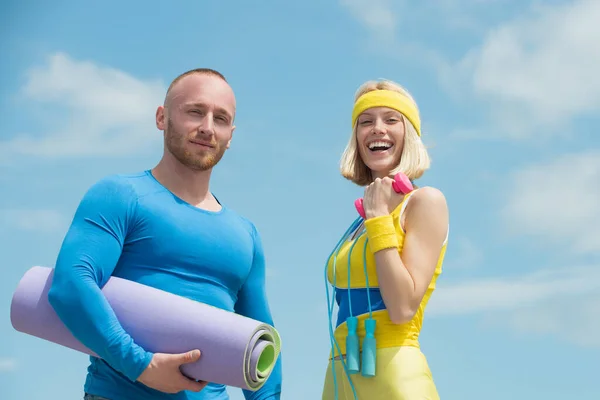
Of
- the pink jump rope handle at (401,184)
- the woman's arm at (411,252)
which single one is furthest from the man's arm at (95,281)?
the pink jump rope handle at (401,184)

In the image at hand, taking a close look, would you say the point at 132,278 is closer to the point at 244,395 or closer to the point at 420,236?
the point at 244,395

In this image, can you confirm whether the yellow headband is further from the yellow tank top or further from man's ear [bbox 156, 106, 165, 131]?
man's ear [bbox 156, 106, 165, 131]

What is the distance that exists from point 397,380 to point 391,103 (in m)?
1.88

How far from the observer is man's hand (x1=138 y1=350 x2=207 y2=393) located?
4.02m

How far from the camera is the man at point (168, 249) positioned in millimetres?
4031

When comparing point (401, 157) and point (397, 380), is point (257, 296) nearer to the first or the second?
point (397, 380)

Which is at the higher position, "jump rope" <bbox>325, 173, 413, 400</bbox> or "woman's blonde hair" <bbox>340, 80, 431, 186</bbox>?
"woman's blonde hair" <bbox>340, 80, 431, 186</bbox>

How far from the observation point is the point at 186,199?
4707mm

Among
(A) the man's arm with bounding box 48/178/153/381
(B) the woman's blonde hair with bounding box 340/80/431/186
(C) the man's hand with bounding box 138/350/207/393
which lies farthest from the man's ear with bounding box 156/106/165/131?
(C) the man's hand with bounding box 138/350/207/393

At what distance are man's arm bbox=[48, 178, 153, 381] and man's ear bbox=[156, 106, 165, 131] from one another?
70cm

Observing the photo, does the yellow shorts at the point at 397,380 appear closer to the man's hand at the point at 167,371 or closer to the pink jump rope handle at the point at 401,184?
the pink jump rope handle at the point at 401,184

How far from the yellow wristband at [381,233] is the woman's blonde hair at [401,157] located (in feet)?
1.60

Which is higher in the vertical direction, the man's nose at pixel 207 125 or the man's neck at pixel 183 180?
the man's nose at pixel 207 125

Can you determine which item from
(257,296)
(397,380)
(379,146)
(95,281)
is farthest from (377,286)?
(95,281)
